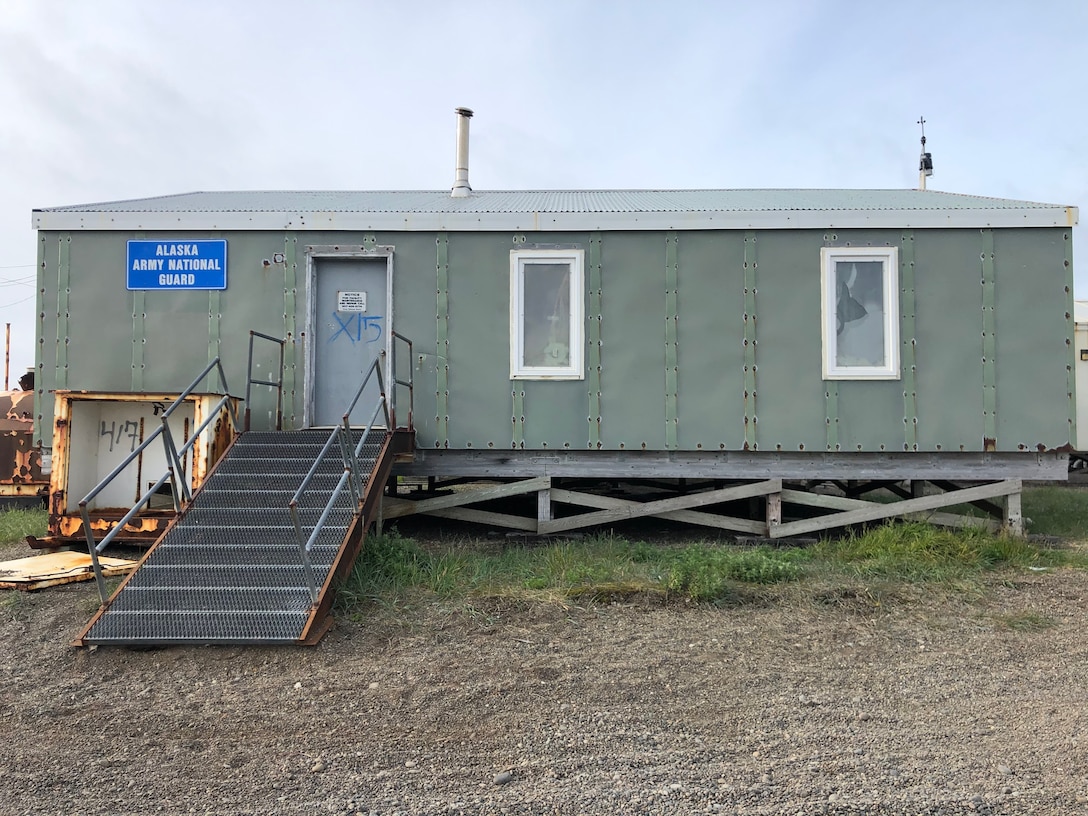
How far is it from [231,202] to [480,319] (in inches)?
133

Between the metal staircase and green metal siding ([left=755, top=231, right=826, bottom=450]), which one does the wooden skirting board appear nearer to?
green metal siding ([left=755, top=231, right=826, bottom=450])

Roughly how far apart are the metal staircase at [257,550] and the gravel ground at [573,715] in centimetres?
17

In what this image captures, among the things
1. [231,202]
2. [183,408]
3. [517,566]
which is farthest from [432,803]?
[231,202]

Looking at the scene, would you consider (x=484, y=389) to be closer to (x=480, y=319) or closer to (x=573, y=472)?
(x=480, y=319)

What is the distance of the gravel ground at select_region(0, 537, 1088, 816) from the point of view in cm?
294

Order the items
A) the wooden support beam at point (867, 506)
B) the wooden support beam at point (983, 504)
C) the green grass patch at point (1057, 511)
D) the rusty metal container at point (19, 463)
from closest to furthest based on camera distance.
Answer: the wooden support beam at point (867, 506)
the wooden support beam at point (983, 504)
the green grass patch at point (1057, 511)
the rusty metal container at point (19, 463)

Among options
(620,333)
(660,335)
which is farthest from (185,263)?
(660,335)

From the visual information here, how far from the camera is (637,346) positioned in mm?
7305

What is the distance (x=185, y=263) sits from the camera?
7.40 meters

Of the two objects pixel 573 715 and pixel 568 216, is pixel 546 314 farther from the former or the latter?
pixel 573 715

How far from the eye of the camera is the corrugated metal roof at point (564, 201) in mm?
7441

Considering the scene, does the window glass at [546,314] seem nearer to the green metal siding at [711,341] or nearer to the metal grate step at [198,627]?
the green metal siding at [711,341]

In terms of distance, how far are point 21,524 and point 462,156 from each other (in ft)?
21.7

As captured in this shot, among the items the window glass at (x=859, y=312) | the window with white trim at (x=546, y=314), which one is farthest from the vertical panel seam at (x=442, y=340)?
the window glass at (x=859, y=312)
